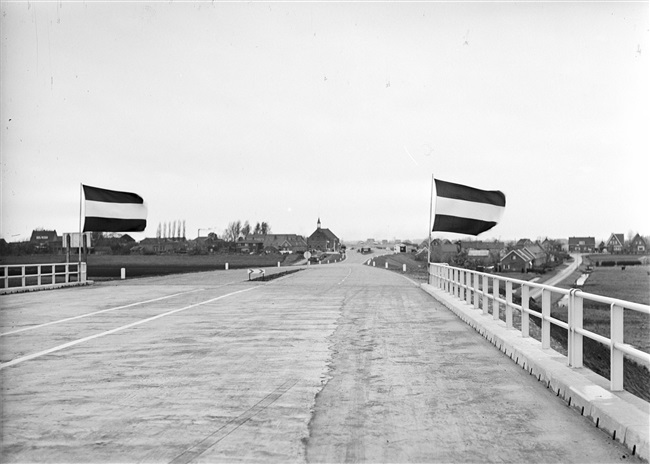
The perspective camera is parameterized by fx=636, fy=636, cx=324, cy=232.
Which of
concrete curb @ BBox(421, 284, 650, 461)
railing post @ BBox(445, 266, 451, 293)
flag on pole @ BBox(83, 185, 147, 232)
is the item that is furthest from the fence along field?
concrete curb @ BBox(421, 284, 650, 461)

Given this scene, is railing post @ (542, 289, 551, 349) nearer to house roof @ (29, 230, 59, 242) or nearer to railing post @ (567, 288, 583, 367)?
railing post @ (567, 288, 583, 367)

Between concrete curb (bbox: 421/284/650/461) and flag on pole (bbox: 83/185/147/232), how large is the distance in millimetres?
24259

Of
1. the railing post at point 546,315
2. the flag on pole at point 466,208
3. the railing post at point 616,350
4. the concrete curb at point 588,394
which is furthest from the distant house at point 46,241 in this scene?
the railing post at point 616,350

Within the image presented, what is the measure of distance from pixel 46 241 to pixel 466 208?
7029 inches

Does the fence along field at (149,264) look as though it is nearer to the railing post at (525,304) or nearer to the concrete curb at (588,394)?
the railing post at (525,304)

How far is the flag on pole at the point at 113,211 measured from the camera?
1216 inches

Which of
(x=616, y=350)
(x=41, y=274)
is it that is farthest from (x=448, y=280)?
(x=41, y=274)

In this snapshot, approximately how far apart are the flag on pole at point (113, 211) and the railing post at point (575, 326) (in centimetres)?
2674

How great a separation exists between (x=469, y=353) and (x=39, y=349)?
280 inches

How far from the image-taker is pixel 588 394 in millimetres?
6504

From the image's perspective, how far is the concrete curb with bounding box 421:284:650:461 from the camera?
5324mm

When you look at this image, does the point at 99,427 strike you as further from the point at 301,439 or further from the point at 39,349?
the point at 39,349

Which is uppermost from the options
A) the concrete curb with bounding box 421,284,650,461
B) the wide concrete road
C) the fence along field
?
the concrete curb with bounding box 421,284,650,461

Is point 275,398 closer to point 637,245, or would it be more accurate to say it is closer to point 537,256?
point 537,256
